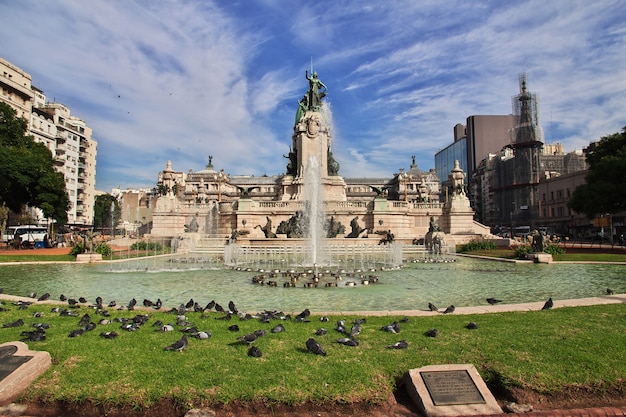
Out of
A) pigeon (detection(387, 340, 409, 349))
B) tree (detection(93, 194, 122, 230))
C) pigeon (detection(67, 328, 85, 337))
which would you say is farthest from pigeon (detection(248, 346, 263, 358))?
tree (detection(93, 194, 122, 230))

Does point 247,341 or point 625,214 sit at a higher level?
point 625,214

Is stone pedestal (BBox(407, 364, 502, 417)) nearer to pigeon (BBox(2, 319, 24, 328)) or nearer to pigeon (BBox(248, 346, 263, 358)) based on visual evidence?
pigeon (BBox(248, 346, 263, 358))

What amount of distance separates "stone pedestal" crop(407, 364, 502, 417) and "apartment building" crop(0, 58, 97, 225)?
2963 inches

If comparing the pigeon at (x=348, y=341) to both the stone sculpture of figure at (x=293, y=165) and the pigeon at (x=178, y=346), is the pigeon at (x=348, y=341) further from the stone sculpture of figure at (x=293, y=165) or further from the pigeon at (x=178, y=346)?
the stone sculpture of figure at (x=293, y=165)

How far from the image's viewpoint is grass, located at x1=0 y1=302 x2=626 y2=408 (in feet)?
16.3

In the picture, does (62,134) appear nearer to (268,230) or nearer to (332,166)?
(332,166)

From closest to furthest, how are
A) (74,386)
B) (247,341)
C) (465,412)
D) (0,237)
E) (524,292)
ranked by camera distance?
(465,412) → (74,386) → (247,341) → (524,292) → (0,237)

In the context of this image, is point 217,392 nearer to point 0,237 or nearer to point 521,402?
point 521,402

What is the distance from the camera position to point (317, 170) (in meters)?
56.3

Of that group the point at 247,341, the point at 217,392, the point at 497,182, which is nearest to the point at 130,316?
the point at 247,341

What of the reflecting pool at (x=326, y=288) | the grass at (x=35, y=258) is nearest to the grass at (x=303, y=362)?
the reflecting pool at (x=326, y=288)

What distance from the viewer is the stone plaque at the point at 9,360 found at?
5327 mm

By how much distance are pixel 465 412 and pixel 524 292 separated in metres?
10.5

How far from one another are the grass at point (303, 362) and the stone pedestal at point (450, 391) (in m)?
0.31
